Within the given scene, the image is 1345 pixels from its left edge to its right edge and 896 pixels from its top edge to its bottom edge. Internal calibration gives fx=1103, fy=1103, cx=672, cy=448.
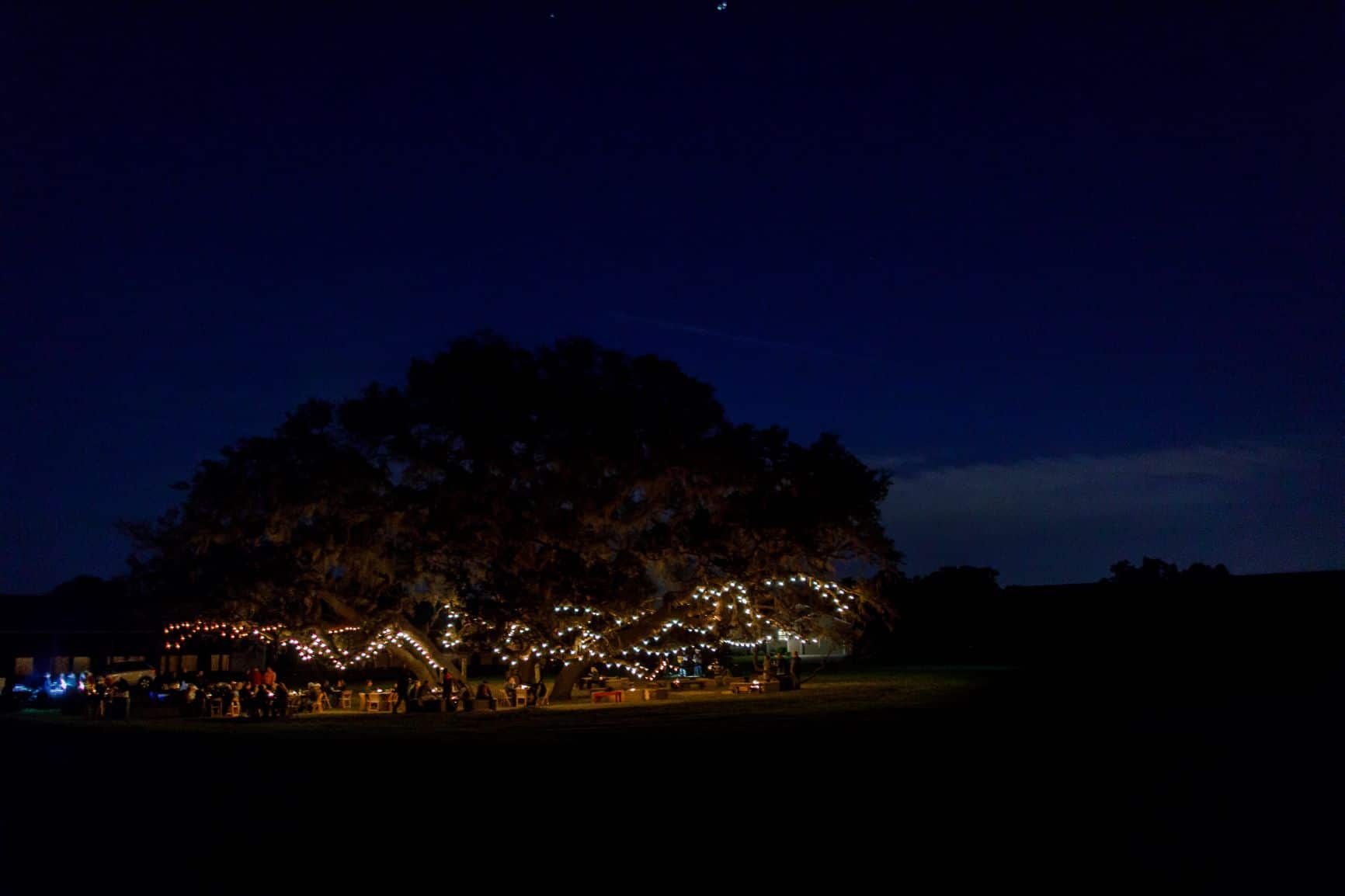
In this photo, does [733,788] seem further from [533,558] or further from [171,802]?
[533,558]

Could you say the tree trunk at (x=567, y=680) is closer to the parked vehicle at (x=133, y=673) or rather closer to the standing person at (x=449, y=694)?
the standing person at (x=449, y=694)

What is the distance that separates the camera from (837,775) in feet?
36.2

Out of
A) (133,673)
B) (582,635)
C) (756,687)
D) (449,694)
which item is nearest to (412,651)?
(582,635)

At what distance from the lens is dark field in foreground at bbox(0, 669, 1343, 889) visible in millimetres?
8117

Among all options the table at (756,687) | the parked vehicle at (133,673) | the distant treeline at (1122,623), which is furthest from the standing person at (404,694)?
the distant treeline at (1122,623)

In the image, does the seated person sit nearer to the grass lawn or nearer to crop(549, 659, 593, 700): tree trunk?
the grass lawn

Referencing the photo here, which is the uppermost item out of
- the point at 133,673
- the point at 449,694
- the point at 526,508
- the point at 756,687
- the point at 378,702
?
the point at 526,508

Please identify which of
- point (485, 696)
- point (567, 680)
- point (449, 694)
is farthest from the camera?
point (567, 680)

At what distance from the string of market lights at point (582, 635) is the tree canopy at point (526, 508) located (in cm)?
11

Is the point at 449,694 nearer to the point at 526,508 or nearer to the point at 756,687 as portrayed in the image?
the point at 526,508

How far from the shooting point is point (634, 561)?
27250mm

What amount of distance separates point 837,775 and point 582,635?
1793 cm

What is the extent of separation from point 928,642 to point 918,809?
142 ft

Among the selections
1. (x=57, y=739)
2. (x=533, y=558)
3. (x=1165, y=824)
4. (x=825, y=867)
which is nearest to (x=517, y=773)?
(x=825, y=867)
